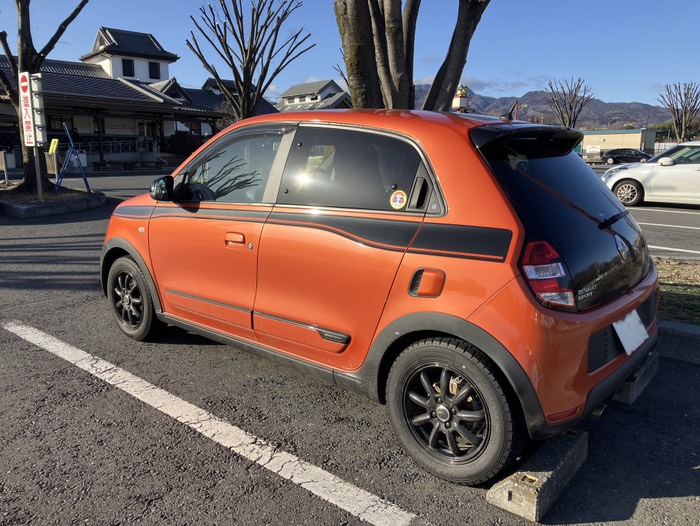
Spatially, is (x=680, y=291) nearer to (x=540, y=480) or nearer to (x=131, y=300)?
(x=540, y=480)

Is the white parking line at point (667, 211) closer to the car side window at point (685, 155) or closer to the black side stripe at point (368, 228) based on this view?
the car side window at point (685, 155)

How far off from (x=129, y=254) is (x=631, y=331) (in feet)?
11.4

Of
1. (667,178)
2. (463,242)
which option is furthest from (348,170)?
(667,178)

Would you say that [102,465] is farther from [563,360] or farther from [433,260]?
[563,360]

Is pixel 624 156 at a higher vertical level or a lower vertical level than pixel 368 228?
lower

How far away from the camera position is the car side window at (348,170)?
2.73 metres

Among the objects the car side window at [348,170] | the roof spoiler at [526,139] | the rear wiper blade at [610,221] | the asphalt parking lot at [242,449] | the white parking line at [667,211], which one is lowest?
the asphalt parking lot at [242,449]

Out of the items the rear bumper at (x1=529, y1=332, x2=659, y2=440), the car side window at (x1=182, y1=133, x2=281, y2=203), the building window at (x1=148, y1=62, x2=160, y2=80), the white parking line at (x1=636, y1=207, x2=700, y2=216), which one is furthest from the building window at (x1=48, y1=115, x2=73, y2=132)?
the rear bumper at (x1=529, y1=332, x2=659, y2=440)

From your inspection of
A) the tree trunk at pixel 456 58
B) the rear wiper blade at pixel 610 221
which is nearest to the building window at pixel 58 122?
the tree trunk at pixel 456 58

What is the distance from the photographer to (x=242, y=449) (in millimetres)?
2828

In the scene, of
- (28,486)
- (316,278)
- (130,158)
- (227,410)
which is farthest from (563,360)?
(130,158)

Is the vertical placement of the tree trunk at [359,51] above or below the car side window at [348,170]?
above

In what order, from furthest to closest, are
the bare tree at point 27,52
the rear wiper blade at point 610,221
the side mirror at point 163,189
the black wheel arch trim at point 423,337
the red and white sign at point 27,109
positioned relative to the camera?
1. the bare tree at point 27,52
2. the red and white sign at point 27,109
3. the side mirror at point 163,189
4. the rear wiper blade at point 610,221
5. the black wheel arch trim at point 423,337

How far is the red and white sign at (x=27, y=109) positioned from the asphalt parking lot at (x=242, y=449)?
27.5ft
